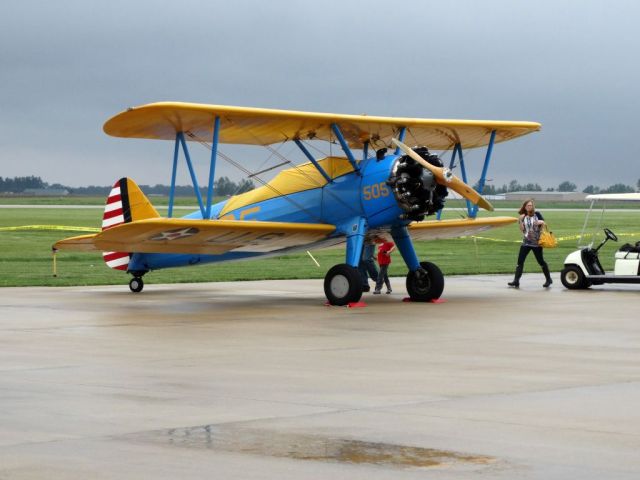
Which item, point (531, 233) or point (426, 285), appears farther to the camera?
point (531, 233)

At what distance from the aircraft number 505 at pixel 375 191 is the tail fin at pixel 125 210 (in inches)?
213

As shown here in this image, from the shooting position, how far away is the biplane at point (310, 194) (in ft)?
61.1

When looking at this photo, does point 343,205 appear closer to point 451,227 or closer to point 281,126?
point 281,126

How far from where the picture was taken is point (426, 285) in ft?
65.4

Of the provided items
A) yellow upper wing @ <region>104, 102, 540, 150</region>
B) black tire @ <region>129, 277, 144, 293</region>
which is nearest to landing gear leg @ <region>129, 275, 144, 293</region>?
black tire @ <region>129, 277, 144, 293</region>

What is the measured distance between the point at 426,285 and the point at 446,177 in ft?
6.46

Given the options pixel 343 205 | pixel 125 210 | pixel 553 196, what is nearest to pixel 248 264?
pixel 125 210

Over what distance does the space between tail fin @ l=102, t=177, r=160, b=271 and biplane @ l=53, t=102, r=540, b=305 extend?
1292 millimetres

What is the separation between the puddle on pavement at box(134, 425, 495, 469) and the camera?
6.77m

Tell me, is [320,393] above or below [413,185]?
below

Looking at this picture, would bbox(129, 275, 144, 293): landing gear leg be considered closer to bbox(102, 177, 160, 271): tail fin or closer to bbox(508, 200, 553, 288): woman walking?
bbox(102, 177, 160, 271): tail fin

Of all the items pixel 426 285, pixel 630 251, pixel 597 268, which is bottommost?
pixel 426 285

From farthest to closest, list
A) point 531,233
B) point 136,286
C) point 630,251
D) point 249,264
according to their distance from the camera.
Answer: point 249,264
point 531,233
point 136,286
point 630,251

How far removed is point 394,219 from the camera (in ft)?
63.8
